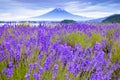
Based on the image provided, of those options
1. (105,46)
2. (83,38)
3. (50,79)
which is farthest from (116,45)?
(50,79)

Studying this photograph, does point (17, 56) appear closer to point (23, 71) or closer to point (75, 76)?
point (23, 71)

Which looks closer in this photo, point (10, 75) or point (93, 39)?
point (10, 75)

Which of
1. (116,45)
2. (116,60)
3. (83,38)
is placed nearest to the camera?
(116,60)

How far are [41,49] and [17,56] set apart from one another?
403 millimetres

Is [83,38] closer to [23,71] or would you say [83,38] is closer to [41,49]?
[41,49]

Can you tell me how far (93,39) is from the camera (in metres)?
4.62

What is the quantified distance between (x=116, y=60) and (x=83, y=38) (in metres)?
0.87

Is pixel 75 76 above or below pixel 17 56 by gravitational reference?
below

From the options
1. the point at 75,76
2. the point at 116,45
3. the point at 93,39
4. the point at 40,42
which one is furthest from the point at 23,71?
the point at 93,39

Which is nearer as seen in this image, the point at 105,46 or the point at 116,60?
the point at 116,60

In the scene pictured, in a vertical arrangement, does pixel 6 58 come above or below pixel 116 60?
above

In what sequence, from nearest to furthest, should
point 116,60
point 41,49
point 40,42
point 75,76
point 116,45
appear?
1. point 75,76
2. point 41,49
3. point 40,42
4. point 116,60
5. point 116,45

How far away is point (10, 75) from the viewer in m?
2.04

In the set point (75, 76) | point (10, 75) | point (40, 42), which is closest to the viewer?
point (10, 75)
